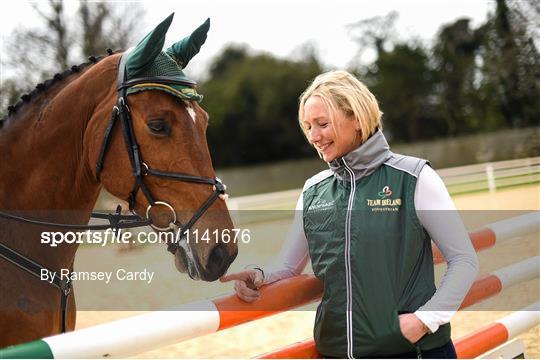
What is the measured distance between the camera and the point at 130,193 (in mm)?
2457

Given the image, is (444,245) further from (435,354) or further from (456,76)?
(456,76)

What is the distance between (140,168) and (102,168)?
22 centimetres

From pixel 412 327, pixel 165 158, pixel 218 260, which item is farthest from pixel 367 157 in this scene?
pixel 165 158

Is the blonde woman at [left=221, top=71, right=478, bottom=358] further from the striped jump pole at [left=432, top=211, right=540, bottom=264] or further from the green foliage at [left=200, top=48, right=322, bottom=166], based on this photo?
the green foliage at [left=200, top=48, right=322, bottom=166]

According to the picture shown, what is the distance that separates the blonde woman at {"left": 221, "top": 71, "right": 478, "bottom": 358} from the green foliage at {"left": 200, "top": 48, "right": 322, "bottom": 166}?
25845mm

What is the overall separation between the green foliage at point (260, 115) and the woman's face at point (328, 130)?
25812mm

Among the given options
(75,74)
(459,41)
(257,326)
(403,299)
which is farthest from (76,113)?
(459,41)

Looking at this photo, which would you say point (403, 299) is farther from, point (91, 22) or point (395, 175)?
point (91, 22)

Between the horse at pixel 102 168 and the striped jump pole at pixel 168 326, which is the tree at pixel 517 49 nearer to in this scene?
the horse at pixel 102 168

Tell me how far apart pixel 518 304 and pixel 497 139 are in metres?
17.2

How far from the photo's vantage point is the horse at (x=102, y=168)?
2330 mm

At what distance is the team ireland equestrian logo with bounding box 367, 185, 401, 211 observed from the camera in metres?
1.94

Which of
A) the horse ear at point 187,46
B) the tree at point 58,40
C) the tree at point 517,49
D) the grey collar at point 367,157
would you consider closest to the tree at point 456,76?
the tree at point 517,49

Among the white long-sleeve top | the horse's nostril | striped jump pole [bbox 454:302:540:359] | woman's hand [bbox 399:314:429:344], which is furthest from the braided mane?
striped jump pole [bbox 454:302:540:359]
